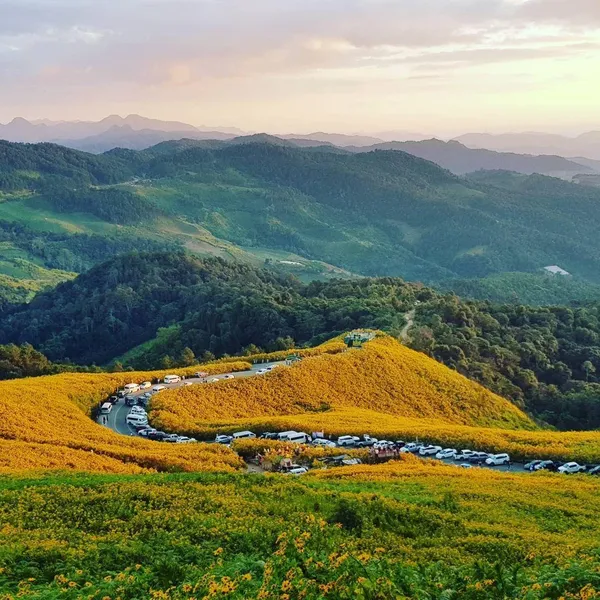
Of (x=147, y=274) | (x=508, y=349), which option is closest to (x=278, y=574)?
(x=508, y=349)

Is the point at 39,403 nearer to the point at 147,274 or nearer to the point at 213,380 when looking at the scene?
the point at 213,380

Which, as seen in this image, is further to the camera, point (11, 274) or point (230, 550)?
point (11, 274)

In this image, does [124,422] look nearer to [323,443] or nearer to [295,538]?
[323,443]

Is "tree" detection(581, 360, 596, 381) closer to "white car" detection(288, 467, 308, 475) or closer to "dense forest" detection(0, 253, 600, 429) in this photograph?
"dense forest" detection(0, 253, 600, 429)

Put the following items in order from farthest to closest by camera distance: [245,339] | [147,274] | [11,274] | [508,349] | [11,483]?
[11,274], [147,274], [245,339], [508,349], [11,483]

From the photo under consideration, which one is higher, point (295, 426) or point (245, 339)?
point (295, 426)

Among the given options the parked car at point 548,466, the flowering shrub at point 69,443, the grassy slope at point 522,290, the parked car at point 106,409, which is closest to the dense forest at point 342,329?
the parked car at point 106,409

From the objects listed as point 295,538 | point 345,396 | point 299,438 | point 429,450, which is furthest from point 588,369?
point 295,538
